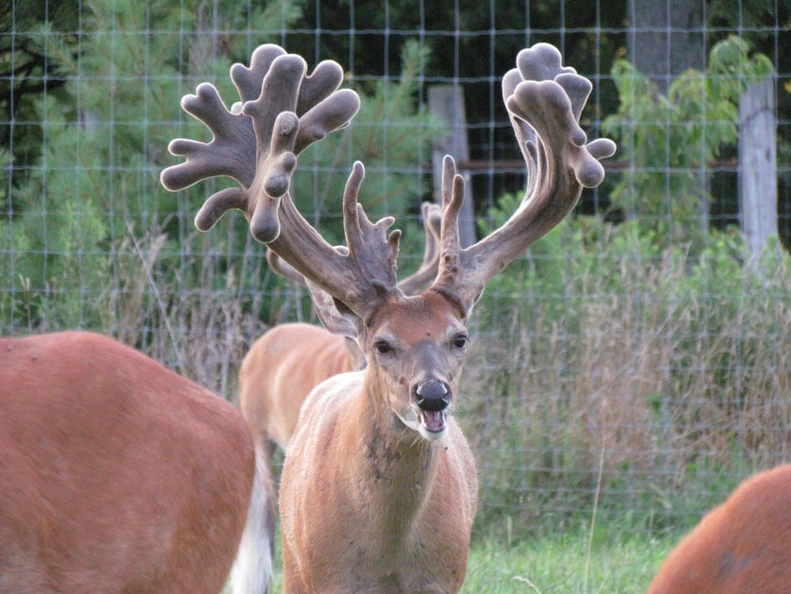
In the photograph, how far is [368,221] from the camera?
4.04 metres

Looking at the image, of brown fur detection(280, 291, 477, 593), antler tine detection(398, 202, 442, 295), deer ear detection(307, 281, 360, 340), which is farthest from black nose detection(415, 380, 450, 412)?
antler tine detection(398, 202, 442, 295)

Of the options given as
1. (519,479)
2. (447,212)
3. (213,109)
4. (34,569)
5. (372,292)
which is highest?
(213,109)

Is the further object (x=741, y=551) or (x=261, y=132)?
(x=261, y=132)

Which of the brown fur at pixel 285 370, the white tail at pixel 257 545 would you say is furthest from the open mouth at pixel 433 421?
the brown fur at pixel 285 370

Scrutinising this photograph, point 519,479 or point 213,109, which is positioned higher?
point 213,109

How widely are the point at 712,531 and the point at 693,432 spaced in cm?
473

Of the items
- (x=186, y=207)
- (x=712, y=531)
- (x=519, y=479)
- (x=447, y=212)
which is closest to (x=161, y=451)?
(x=712, y=531)

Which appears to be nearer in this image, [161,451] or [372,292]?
[161,451]

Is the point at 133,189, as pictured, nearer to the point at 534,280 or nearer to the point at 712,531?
the point at 534,280

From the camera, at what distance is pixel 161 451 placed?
2793 millimetres

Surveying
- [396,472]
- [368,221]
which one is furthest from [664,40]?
[396,472]

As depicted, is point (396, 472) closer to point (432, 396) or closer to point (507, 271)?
point (432, 396)

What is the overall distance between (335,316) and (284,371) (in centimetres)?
471

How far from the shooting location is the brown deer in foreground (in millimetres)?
8523
